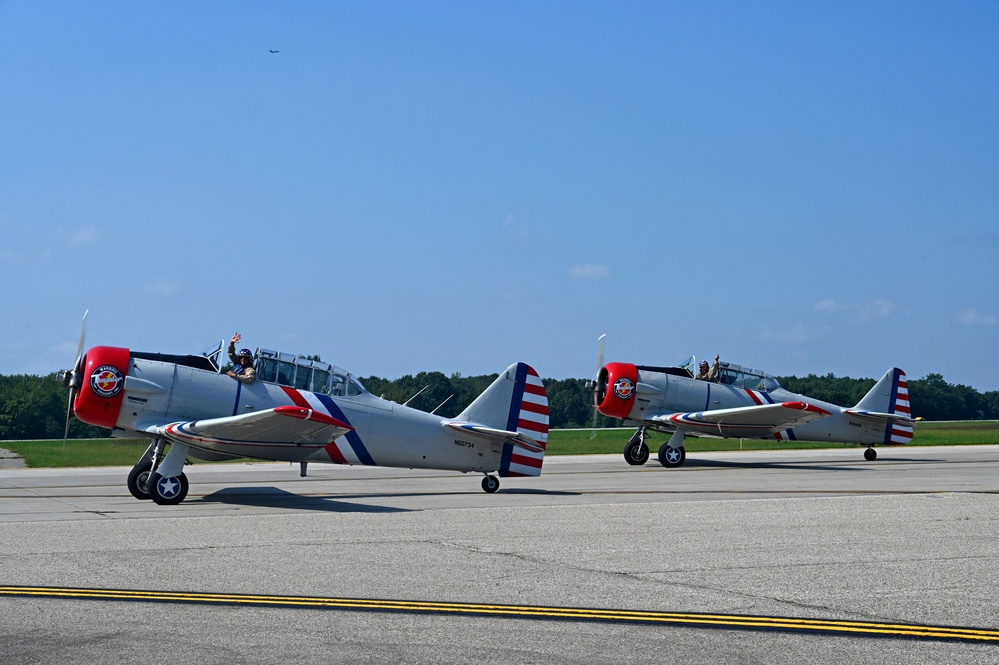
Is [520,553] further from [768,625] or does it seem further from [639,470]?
[639,470]

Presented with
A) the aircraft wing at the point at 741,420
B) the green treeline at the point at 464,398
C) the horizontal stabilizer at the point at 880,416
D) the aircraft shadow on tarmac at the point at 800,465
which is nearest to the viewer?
the aircraft shadow on tarmac at the point at 800,465

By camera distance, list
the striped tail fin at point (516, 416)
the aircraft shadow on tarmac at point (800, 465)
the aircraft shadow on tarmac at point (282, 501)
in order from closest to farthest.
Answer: the aircraft shadow on tarmac at point (282, 501), the striped tail fin at point (516, 416), the aircraft shadow on tarmac at point (800, 465)

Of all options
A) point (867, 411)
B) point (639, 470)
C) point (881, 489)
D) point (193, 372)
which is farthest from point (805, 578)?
point (867, 411)

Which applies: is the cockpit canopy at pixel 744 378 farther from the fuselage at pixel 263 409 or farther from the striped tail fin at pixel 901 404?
the fuselage at pixel 263 409

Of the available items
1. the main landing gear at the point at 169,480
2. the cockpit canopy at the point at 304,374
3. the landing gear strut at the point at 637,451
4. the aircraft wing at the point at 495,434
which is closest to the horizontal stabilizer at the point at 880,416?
the landing gear strut at the point at 637,451

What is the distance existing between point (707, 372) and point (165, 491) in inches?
683

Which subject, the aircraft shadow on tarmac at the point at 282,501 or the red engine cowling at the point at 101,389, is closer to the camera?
the aircraft shadow on tarmac at the point at 282,501

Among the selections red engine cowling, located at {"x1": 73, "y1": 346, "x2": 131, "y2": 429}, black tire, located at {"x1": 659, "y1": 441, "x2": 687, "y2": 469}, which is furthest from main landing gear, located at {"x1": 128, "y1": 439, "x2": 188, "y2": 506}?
black tire, located at {"x1": 659, "y1": 441, "x2": 687, "y2": 469}

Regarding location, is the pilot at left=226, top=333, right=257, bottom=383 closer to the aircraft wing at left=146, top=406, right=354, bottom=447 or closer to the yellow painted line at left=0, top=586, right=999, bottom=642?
the aircraft wing at left=146, top=406, right=354, bottom=447

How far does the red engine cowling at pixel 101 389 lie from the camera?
55.9 feet

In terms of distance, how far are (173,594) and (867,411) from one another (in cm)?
2815

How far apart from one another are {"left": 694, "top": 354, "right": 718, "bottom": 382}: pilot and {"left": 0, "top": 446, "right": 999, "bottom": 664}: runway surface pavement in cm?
1171

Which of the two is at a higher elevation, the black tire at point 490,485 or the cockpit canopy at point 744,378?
the cockpit canopy at point 744,378

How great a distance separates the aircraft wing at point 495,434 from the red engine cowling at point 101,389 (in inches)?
231
